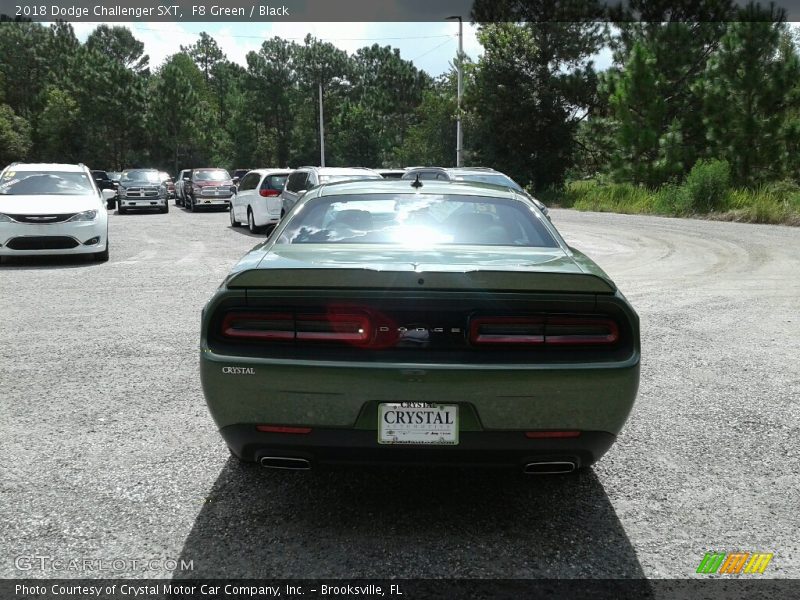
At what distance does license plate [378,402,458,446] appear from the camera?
120 inches

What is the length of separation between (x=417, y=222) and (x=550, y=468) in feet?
5.59

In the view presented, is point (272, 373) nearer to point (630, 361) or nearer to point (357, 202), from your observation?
point (630, 361)

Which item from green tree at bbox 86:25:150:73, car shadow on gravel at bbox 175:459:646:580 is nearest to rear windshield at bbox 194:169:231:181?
car shadow on gravel at bbox 175:459:646:580

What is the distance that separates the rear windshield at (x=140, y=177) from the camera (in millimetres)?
27859

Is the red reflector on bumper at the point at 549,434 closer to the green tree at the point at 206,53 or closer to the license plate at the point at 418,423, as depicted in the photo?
the license plate at the point at 418,423

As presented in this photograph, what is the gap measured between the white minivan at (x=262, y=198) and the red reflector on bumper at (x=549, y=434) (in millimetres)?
14885

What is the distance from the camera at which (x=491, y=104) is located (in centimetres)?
3938

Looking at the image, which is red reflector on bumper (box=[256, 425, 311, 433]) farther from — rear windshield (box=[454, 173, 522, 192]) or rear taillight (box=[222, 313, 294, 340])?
rear windshield (box=[454, 173, 522, 192])

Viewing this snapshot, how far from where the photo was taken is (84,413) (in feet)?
16.2

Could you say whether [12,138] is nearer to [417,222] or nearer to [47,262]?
[47,262]

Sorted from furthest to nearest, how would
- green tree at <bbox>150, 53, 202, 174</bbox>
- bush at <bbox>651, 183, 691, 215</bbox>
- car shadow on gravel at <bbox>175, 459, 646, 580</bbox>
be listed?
green tree at <bbox>150, 53, 202, 174</bbox>
bush at <bbox>651, 183, 691, 215</bbox>
car shadow on gravel at <bbox>175, 459, 646, 580</bbox>

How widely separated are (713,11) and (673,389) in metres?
32.1

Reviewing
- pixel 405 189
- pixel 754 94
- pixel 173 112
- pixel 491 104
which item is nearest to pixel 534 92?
pixel 491 104

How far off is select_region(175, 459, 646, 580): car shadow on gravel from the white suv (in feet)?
31.3
